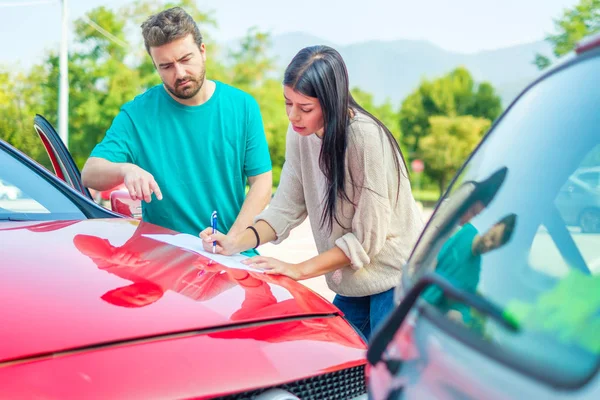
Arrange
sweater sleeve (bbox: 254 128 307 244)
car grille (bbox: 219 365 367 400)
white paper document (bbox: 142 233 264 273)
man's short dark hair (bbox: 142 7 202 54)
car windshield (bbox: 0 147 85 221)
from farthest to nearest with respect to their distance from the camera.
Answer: man's short dark hair (bbox: 142 7 202 54) < sweater sleeve (bbox: 254 128 307 244) < car windshield (bbox: 0 147 85 221) < white paper document (bbox: 142 233 264 273) < car grille (bbox: 219 365 367 400)

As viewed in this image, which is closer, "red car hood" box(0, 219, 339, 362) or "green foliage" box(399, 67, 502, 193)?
"red car hood" box(0, 219, 339, 362)

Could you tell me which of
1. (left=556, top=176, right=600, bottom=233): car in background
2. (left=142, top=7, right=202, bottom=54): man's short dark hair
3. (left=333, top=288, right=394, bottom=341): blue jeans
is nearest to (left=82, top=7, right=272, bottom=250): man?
(left=142, top=7, right=202, bottom=54): man's short dark hair

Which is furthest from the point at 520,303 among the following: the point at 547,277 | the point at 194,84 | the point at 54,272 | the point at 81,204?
the point at 194,84

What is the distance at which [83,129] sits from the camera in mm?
30203

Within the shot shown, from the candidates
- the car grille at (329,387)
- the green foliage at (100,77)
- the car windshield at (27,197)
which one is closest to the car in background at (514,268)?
the car grille at (329,387)

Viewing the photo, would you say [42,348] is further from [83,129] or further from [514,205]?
[83,129]

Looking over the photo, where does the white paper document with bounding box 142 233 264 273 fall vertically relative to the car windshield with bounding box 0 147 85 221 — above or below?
below

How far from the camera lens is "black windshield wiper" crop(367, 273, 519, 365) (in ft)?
3.17

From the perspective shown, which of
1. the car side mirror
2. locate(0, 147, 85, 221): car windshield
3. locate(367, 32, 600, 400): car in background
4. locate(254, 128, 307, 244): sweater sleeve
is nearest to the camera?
locate(367, 32, 600, 400): car in background

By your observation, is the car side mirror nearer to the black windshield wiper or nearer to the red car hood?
the red car hood

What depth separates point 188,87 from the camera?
3.00 m

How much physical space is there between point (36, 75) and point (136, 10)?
4.82 meters

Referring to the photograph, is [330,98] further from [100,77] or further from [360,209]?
[100,77]

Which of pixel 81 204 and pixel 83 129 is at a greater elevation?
pixel 81 204
